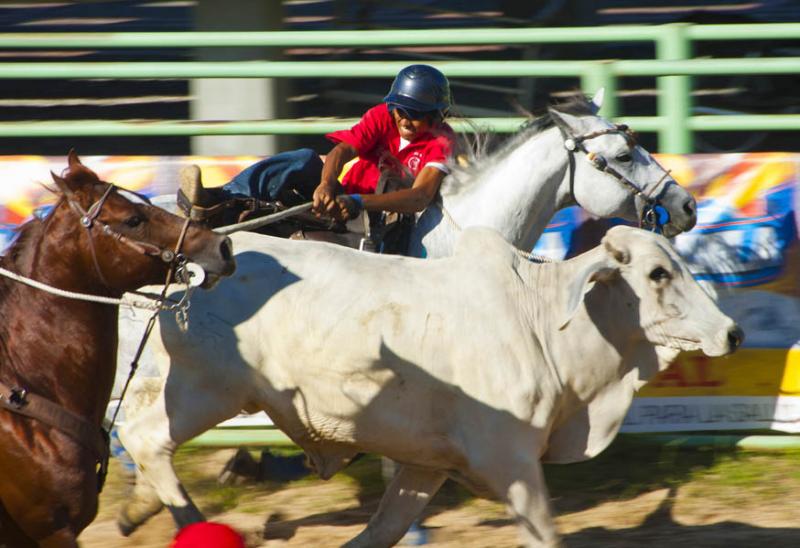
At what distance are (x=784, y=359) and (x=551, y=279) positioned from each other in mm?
1954

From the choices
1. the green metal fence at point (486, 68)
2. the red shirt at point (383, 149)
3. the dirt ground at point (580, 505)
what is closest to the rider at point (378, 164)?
the red shirt at point (383, 149)

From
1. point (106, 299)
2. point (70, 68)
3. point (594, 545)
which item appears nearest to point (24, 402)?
point (106, 299)

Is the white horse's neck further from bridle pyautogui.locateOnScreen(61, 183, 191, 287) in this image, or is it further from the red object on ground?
the red object on ground

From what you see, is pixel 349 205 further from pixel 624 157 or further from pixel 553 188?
pixel 624 157

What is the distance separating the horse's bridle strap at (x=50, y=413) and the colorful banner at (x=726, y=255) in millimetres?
2431

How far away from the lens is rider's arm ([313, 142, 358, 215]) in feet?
17.6

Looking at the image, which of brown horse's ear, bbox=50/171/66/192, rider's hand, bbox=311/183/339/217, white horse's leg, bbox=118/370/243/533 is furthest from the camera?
rider's hand, bbox=311/183/339/217

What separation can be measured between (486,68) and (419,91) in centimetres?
87

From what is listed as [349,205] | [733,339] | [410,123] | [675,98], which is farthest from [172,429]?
[675,98]

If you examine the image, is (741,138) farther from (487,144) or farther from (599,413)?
(599,413)

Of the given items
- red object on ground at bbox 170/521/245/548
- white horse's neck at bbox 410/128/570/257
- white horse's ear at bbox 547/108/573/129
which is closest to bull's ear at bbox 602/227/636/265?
white horse's neck at bbox 410/128/570/257

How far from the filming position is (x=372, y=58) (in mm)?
12664

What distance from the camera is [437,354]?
453 centimetres

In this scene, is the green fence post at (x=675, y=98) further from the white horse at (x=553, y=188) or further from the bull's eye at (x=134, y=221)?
the bull's eye at (x=134, y=221)
